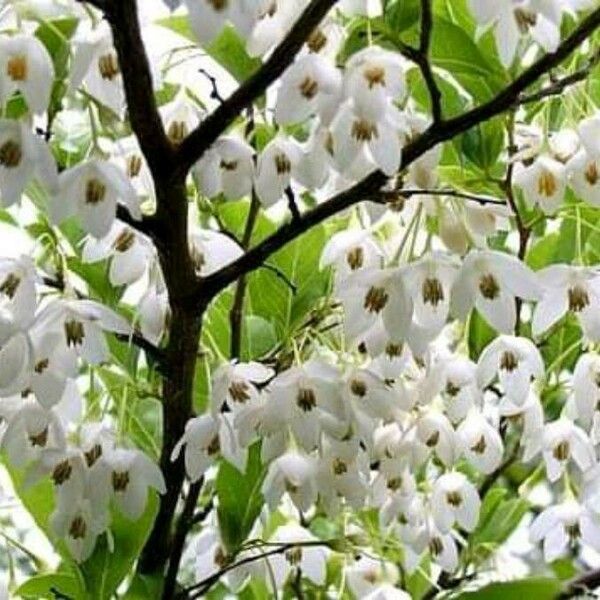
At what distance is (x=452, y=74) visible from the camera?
32.3 inches

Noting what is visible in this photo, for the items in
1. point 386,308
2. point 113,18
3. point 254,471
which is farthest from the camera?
point 254,471

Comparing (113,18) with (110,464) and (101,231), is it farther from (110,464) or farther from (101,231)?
(110,464)

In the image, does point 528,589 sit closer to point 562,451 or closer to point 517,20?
point 517,20

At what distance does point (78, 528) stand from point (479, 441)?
24 cm

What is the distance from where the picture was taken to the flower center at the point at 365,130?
663 mm

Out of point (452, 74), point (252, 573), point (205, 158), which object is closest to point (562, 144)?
point (452, 74)

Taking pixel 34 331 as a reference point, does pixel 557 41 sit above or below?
above

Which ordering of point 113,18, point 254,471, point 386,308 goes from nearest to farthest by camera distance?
1. point 113,18
2. point 386,308
3. point 254,471

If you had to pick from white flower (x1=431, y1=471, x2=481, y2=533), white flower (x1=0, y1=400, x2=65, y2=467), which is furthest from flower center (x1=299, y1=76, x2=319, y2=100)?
white flower (x1=431, y1=471, x2=481, y2=533)

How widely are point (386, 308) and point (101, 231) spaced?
15cm

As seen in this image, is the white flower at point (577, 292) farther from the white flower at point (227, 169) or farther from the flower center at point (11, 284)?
the flower center at point (11, 284)

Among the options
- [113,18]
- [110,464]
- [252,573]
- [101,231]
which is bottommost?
[252,573]

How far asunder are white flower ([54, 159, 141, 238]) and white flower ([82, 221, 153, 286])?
0.09m

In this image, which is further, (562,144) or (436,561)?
(436,561)
